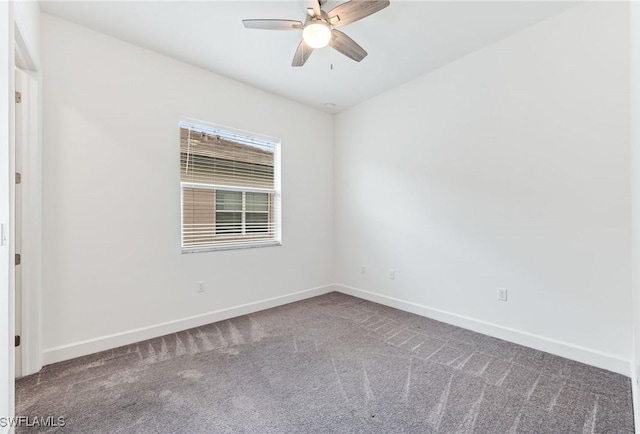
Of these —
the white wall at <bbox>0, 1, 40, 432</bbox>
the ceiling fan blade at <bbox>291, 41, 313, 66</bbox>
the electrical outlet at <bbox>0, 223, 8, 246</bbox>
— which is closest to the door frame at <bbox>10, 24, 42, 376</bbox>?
the white wall at <bbox>0, 1, 40, 432</bbox>

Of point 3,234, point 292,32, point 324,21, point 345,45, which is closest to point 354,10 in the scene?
point 324,21

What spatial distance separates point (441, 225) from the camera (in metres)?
3.26

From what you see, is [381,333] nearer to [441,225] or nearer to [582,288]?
[441,225]

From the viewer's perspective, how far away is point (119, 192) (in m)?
2.65

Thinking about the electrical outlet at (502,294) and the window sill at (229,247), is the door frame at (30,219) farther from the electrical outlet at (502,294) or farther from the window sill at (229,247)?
the electrical outlet at (502,294)

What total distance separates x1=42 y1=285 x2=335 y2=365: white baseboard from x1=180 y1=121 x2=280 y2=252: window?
0.75 m

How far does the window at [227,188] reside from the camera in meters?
3.14

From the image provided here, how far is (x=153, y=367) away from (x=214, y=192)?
1.85 metres

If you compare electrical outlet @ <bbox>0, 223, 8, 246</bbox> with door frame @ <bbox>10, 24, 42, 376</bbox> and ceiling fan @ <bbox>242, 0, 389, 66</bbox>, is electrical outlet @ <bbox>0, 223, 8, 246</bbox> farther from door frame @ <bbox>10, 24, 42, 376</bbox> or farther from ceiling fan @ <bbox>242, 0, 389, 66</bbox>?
ceiling fan @ <bbox>242, 0, 389, 66</bbox>

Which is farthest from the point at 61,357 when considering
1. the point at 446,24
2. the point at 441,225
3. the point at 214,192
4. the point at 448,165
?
the point at 446,24

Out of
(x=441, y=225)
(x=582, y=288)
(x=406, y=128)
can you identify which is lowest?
(x=582, y=288)

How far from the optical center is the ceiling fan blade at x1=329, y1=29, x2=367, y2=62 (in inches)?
87.6

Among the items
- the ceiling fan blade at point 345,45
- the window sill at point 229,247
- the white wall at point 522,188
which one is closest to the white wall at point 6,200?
the window sill at point 229,247

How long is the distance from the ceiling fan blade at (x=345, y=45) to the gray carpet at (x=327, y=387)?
262 centimetres
